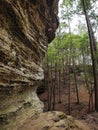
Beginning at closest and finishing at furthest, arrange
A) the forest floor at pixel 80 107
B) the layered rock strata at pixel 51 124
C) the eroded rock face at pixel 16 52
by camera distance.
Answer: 1. the eroded rock face at pixel 16 52
2. the layered rock strata at pixel 51 124
3. the forest floor at pixel 80 107

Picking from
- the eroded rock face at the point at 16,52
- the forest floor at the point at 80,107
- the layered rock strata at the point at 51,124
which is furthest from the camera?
the forest floor at the point at 80,107

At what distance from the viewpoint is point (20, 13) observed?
6480mm

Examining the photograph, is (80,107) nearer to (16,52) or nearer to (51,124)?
(51,124)

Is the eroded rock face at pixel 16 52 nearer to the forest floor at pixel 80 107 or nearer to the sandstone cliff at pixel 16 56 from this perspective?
the sandstone cliff at pixel 16 56

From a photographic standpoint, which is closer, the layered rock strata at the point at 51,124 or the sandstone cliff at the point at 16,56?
the sandstone cliff at the point at 16,56

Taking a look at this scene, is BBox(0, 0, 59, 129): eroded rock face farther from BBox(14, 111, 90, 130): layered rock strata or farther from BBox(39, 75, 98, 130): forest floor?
BBox(39, 75, 98, 130): forest floor

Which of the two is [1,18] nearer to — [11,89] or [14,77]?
[14,77]

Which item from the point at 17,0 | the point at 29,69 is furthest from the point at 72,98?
the point at 17,0

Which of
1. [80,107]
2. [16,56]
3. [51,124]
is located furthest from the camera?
[80,107]

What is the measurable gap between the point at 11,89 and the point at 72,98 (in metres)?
12.2

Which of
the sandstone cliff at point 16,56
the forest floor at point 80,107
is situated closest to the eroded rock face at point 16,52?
the sandstone cliff at point 16,56

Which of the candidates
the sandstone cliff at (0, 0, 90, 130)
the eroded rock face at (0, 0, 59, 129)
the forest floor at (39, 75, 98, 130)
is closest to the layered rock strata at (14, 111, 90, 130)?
the sandstone cliff at (0, 0, 90, 130)

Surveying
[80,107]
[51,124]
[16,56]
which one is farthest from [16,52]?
[80,107]

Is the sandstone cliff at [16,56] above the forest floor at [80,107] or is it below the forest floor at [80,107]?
above
